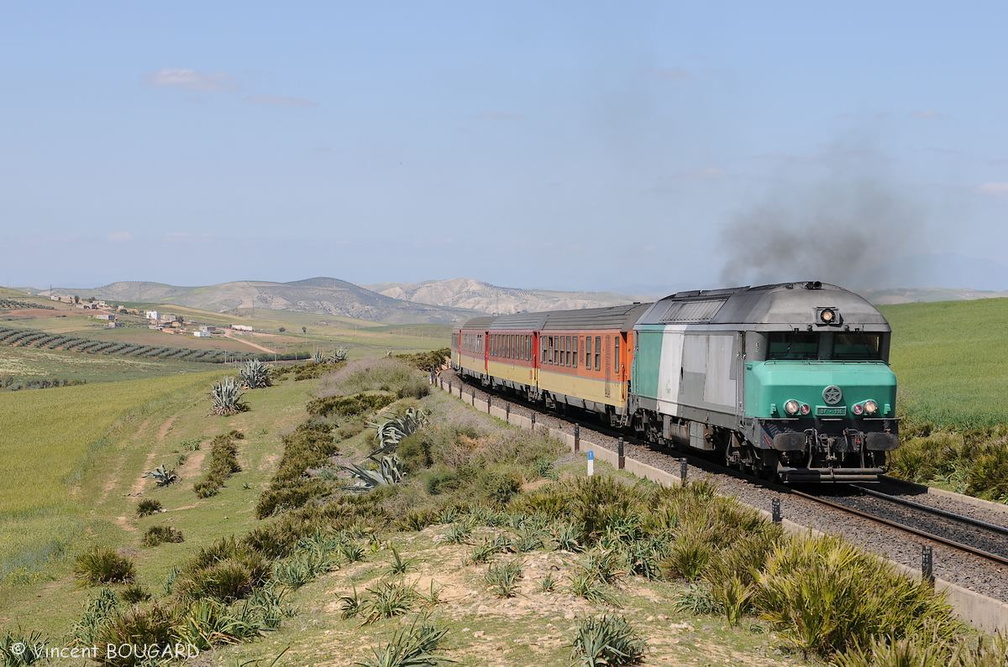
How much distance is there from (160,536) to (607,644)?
59.4ft

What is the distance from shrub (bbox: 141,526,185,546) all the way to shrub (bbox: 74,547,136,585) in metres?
3.69

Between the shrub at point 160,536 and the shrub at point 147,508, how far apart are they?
15.4 ft

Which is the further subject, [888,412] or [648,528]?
[888,412]

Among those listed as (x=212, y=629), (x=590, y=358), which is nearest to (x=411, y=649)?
(x=212, y=629)

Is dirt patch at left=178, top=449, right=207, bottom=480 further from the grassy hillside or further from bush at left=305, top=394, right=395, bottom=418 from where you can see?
the grassy hillside

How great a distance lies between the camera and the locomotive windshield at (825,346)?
686 inches

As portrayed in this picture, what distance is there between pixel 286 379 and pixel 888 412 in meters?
58.8

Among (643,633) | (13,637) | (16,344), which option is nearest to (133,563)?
(13,637)

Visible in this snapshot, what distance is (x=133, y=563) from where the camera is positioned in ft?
69.1

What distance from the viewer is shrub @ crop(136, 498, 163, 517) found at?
1143 inches

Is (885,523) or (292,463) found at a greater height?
(885,523)

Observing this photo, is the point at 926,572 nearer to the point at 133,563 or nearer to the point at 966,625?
the point at 966,625

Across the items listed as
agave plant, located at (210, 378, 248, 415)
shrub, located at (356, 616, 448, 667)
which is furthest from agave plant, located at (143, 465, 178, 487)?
shrub, located at (356, 616, 448, 667)

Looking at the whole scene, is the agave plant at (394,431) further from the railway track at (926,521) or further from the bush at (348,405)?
the railway track at (926,521)
